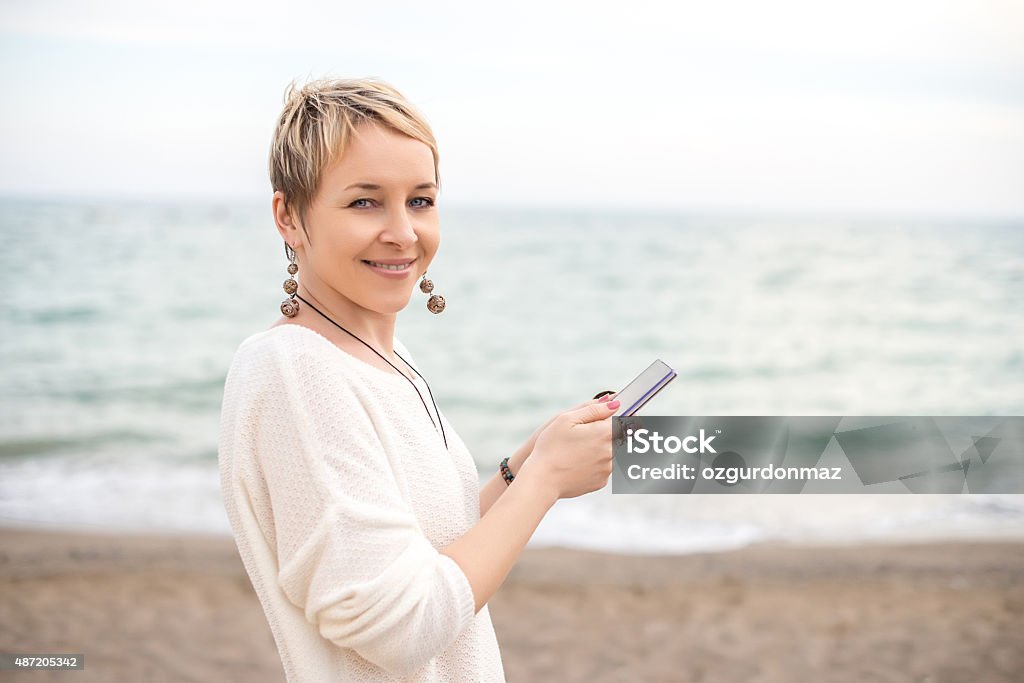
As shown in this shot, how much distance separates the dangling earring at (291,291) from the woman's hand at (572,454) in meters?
0.39

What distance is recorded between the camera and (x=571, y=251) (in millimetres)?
22688

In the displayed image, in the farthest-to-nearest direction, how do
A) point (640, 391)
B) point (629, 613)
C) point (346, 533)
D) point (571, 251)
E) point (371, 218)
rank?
point (571, 251) < point (629, 613) < point (640, 391) < point (371, 218) < point (346, 533)

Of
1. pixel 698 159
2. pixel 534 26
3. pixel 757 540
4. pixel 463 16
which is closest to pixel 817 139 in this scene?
pixel 698 159

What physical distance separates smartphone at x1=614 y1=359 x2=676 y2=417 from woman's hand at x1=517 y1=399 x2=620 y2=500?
0.04m

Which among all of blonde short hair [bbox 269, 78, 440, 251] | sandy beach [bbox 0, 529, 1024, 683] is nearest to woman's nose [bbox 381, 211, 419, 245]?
blonde short hair [bbox 269, 78, 440, 251]

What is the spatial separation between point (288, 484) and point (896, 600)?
4676 mm

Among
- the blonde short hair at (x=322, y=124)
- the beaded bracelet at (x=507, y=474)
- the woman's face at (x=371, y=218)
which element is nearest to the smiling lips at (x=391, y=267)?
the woman's face at (x=371, y=218)

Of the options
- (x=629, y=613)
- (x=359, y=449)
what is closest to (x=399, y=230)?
(x=359, y=449)

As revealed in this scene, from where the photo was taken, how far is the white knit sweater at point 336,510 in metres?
1.15

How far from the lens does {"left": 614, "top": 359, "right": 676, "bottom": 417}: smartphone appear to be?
141 centimetres

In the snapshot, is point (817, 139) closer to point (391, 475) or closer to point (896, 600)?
point (896, 600)

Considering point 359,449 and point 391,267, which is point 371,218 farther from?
point 359,449

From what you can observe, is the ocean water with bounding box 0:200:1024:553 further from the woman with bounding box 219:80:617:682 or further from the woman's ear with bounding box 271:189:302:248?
the woman's ear with bounding box 271:189:302:248

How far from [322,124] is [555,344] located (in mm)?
12834
